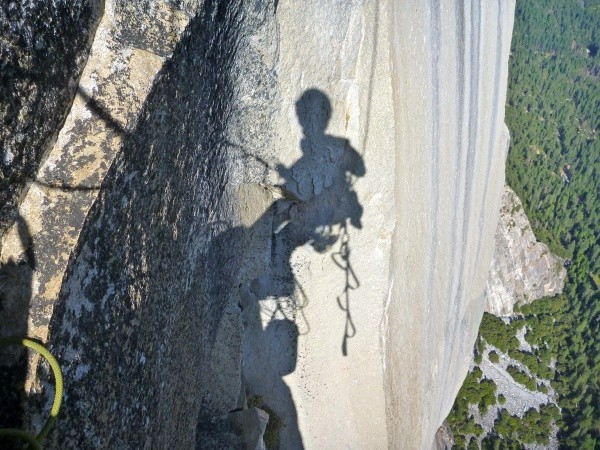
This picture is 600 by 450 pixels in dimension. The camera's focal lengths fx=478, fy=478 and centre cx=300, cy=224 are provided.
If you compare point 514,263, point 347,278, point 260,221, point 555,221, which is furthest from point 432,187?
point 555,221

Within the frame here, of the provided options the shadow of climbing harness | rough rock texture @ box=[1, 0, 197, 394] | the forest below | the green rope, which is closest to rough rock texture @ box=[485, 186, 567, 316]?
the forest below

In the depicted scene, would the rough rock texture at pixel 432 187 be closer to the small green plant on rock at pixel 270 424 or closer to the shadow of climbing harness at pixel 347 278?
the shadow of climbing harness at pixel 347 278

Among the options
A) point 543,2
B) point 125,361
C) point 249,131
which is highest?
point 543,2

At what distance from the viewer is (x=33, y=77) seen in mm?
1140

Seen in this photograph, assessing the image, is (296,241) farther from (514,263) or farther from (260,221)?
(514,263)

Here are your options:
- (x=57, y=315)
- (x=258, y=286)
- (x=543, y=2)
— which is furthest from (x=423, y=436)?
(x=543, y=2)

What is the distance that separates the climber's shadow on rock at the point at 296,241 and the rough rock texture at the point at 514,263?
60.9 feet

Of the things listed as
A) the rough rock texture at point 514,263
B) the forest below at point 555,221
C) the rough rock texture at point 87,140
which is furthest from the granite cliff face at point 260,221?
the rough rock texture at point 514,263

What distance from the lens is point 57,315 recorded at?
1.17 meters

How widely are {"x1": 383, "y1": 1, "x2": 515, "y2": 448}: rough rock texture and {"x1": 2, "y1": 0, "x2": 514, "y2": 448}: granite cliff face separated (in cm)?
2

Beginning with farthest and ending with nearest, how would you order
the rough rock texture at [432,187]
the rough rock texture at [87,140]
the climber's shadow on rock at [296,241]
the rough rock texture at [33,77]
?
the rough rock texture at [432,187] → the climber's shadow on rock at [296,241] → the rough rock texture at [87,140] → the rough rock texture at [33,77]

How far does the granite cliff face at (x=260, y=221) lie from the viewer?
1.28 metres

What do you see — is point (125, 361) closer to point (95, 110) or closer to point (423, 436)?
point (95, 110)

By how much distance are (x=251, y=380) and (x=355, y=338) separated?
0.89m
